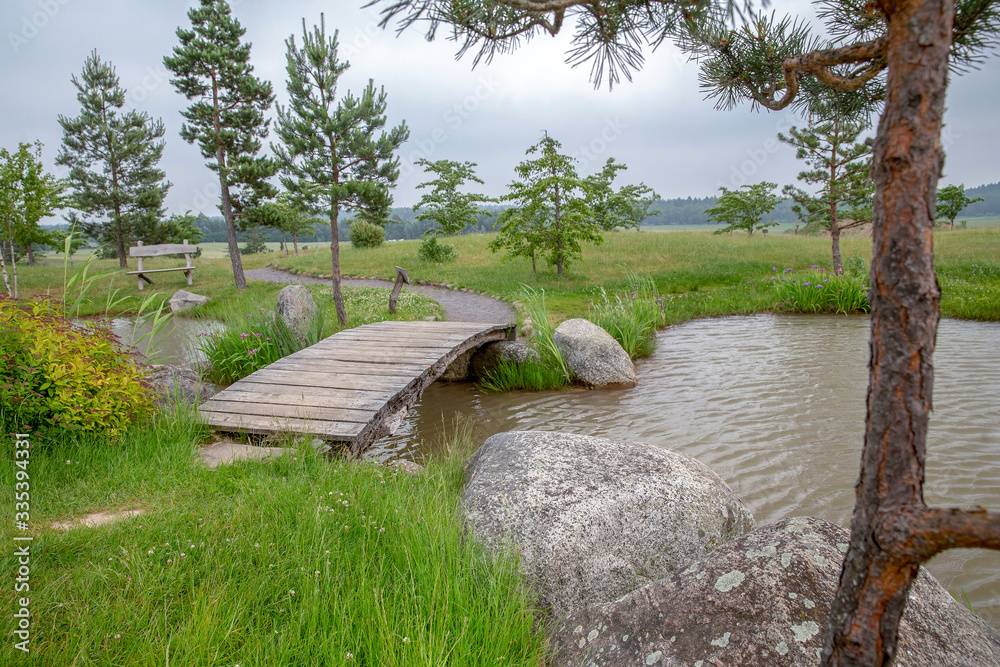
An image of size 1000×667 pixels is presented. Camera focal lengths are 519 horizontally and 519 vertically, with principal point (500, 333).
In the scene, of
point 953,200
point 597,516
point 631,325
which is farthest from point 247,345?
point 953,200

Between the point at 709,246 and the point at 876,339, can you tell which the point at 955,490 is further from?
the point at 709,246

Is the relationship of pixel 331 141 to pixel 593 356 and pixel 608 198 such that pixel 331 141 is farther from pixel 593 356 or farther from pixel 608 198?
pixel 608 198

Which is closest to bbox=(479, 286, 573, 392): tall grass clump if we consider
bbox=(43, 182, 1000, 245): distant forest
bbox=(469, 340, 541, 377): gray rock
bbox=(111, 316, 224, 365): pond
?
bbox=(469, 340, 541, 377): gray rock

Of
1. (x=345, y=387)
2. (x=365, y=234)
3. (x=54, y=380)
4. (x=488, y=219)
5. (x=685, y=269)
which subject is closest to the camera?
(x=54, y=380)

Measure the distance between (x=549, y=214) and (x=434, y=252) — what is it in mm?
8930

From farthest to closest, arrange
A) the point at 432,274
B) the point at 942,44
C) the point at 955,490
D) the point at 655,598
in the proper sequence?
the point at 432,274 < the point at 955,490 < the point at 655,598 < the point at 942,44

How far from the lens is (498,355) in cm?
870

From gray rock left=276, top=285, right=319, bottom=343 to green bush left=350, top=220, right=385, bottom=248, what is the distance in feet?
88.1

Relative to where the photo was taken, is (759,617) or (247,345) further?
(247,345)

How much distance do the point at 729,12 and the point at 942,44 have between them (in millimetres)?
654

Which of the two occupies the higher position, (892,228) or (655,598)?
(892,228)

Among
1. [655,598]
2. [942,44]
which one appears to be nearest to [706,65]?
[942,44]

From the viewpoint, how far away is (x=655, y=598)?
7.33 ft

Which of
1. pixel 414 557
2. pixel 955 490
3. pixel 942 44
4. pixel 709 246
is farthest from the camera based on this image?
pixel 709 246
